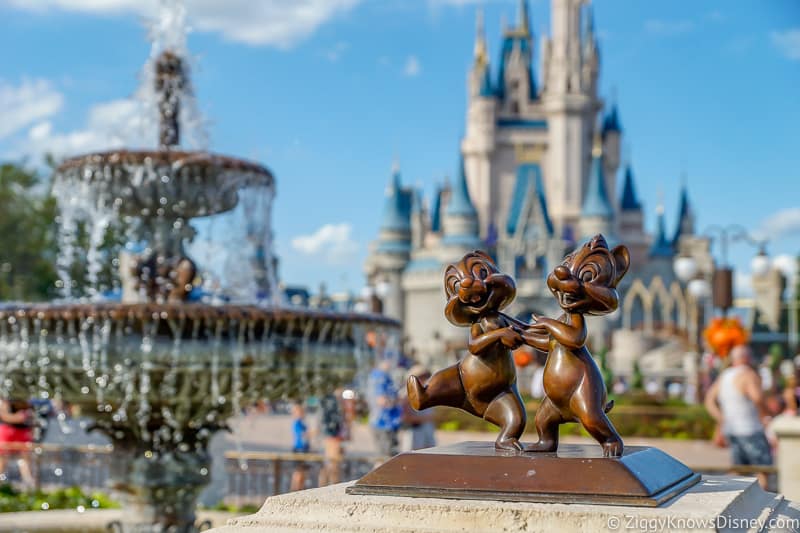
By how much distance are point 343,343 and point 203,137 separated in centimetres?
371

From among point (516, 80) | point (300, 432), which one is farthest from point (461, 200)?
point (300, 432)

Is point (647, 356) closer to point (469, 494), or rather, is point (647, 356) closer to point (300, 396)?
point (300, 396)

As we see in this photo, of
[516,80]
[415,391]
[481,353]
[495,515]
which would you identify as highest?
[516,80]

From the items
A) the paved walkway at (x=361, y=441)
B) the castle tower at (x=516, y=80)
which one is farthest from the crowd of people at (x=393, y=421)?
the castle tower at (x=516, y=80)

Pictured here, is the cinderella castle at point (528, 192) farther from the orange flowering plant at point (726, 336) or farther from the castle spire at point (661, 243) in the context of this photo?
the orange flowering plant at point (726, 336)

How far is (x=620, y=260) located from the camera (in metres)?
2.75

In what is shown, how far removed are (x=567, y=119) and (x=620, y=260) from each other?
74.5 m

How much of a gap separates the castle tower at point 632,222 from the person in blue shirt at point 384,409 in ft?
221

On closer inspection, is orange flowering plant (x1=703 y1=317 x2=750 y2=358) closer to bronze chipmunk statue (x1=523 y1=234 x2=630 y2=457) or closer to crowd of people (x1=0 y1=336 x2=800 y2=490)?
crowd of people (x1=0 y1=336 x2=800 y2=490)

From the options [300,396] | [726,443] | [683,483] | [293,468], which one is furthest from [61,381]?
[726,443]

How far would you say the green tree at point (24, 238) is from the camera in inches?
1644

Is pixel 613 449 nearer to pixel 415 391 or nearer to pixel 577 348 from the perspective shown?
pixel 577 348

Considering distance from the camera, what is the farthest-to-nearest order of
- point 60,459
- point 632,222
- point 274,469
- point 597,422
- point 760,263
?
1. point 632,222
2. point 760,263
3. point 60,459
4. point 274,469
5. point 597,422

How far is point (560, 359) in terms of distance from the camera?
265cm
